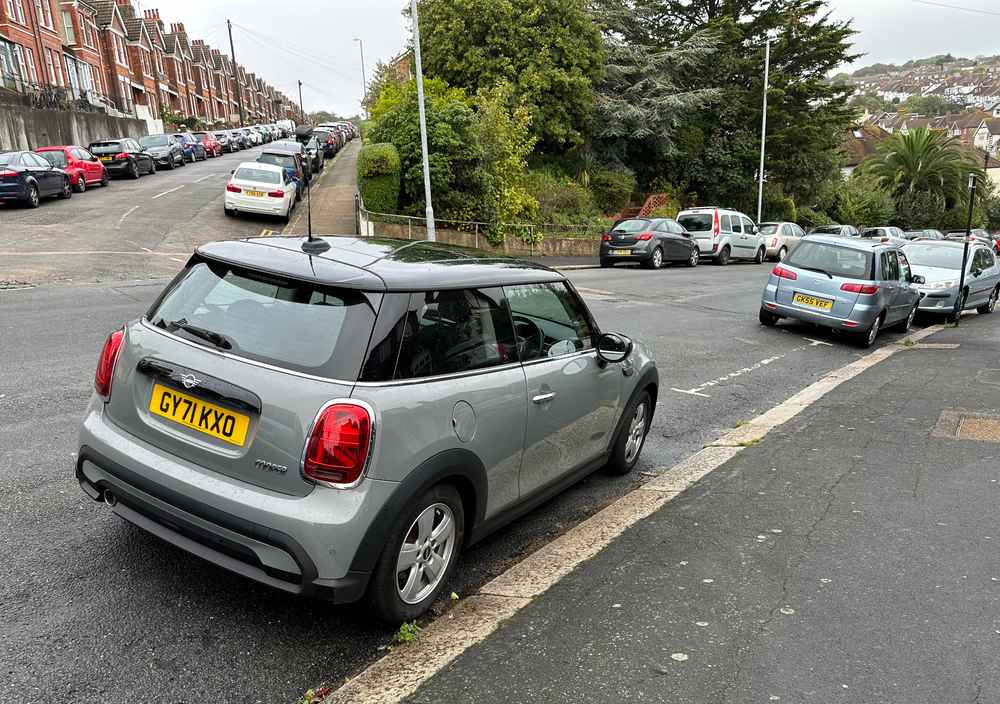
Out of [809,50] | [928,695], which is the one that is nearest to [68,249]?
[928,695]

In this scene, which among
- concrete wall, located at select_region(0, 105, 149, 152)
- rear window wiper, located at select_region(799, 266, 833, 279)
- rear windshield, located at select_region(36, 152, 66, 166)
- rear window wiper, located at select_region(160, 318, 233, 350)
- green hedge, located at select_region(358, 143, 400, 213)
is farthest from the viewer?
concrete wall, located at select_region(0, 105, 149, 152)

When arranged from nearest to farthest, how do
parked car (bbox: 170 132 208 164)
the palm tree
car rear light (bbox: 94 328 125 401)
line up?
car rear light (bbox: 94 328 125 401) < parked car (bbox: 170 132 208 164) < the palm tree

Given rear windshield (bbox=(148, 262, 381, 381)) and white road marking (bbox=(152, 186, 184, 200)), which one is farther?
white road marking (bbox=(152, 186, 184, 200))

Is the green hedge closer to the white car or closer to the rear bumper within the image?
the white car

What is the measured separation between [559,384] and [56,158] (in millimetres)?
27779

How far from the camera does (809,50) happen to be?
4044cm

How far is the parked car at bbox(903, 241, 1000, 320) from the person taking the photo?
47.8ft

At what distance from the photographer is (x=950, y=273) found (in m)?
14.9

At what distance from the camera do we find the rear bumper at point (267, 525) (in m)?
2.79

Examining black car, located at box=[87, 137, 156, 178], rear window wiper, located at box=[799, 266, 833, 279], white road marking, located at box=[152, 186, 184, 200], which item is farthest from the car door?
black car, located at box=[87, 137, 156, 178]

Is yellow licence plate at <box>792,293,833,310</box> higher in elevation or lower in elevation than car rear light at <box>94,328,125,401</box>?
lower

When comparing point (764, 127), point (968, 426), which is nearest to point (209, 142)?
point (764, 127)

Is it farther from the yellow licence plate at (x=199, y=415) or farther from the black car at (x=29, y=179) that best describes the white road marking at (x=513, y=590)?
the black car at (x=29, y=179)

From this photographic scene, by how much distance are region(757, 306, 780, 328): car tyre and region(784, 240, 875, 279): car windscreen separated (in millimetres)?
880
